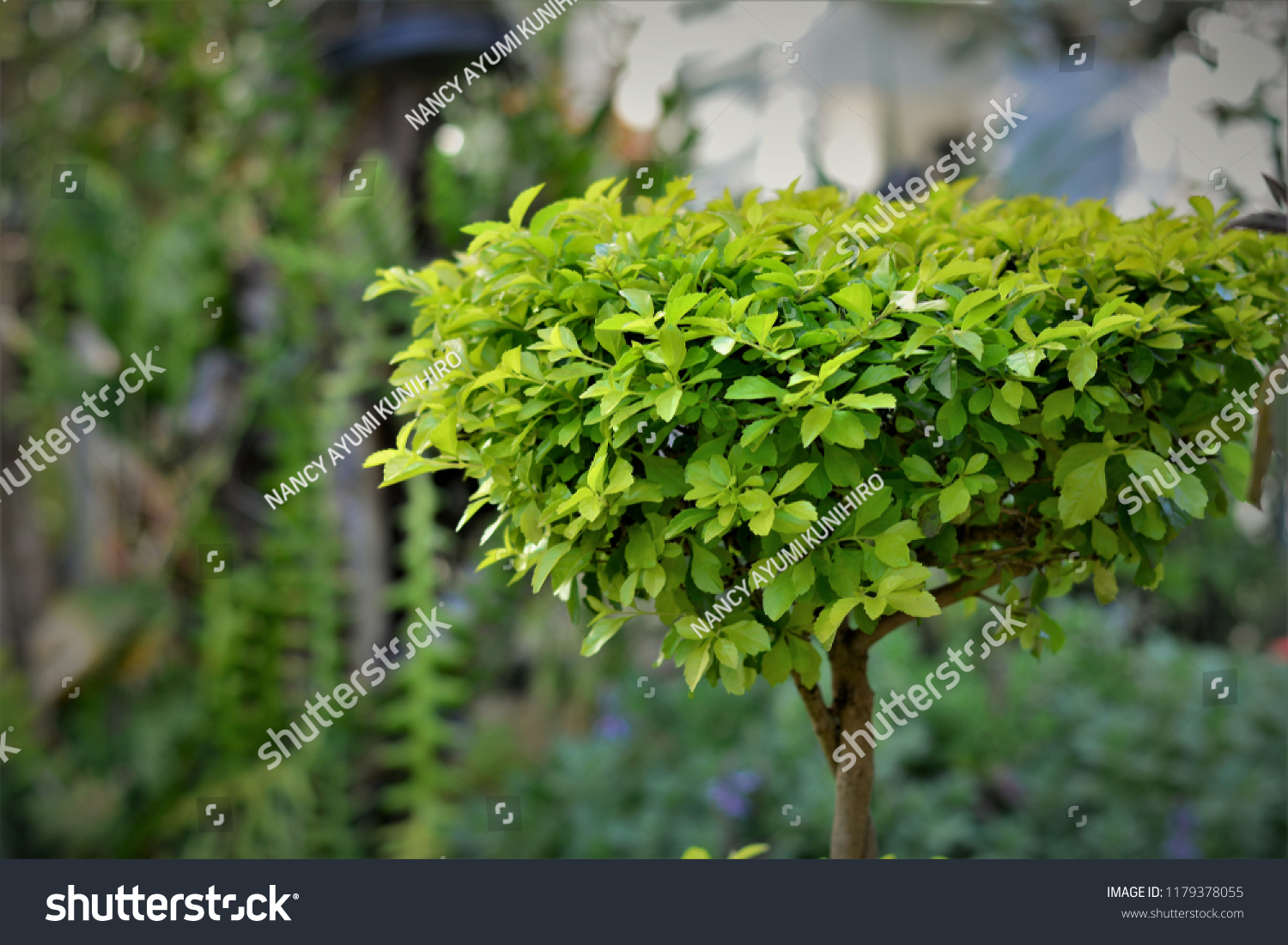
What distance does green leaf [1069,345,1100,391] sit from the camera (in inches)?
30.0

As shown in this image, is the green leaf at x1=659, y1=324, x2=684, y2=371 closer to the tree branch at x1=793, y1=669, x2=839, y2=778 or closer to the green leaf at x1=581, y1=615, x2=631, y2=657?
the green leaf at x1=581, y1=615, x2=631, y2=657

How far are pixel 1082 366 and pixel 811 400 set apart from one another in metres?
0.22

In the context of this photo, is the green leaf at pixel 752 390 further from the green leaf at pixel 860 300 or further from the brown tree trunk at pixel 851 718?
the brown tree trunk at pixel 851 718

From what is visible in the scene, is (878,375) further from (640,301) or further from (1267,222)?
(1267,222)

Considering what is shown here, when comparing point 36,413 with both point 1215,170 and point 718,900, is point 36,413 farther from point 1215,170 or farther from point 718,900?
point 1215,170

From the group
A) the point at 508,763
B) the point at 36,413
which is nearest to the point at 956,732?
the point at 508,763

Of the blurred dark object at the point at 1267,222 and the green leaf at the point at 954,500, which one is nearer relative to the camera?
the green leaf at the point at 954,500

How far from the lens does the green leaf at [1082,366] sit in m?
0.76

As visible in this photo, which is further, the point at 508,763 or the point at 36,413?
the point at 36,413

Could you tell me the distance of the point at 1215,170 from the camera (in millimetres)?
1869

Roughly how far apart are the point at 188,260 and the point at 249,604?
2.70 ft

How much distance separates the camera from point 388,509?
2.19 m

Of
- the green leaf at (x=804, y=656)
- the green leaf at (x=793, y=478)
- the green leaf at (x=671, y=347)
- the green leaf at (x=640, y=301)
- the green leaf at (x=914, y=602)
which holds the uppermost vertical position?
the green leaf at (x=640, y=301)

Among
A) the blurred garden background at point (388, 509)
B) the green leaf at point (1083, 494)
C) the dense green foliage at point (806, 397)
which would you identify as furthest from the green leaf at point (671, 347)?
the blurred garden background at point (388, 509)
